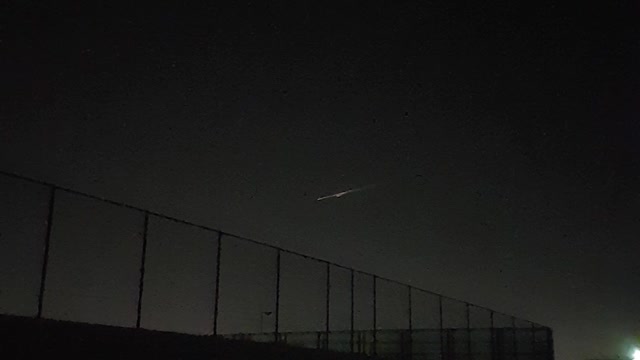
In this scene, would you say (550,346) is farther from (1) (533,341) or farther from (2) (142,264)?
(2) (142,264)

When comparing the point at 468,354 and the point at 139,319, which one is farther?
the point at 468,354

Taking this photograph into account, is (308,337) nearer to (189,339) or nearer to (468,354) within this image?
(468,354)

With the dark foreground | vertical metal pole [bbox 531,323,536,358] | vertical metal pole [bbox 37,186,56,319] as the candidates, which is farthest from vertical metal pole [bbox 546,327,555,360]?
vertical metal pole [bbox 37,186,56,319]

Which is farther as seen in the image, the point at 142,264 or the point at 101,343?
the point at 142,264

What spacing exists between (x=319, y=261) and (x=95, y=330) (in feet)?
41.0

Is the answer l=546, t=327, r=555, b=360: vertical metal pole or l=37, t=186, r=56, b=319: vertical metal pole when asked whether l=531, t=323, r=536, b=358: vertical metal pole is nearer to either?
l=546, t=327, r=555, b=360: vertical metal pole

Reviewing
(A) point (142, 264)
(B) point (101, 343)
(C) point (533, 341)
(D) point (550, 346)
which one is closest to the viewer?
(B) point (101, 343)

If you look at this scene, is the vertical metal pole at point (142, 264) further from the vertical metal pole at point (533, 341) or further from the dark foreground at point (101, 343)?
the vertical metal pole at point (533, 341)

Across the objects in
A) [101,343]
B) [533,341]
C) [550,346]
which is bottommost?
[101,343]

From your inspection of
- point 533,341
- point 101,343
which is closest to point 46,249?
point 101,343

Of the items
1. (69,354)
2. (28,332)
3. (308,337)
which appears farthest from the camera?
(308,337)

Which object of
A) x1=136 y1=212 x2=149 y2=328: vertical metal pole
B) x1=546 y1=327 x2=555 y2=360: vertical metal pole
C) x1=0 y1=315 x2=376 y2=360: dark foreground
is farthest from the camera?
x1=546 y1=327 x2=555 y2=360: vertical metal pole

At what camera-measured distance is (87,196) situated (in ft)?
49.4

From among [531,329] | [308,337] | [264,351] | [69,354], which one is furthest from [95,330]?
[531,329]
